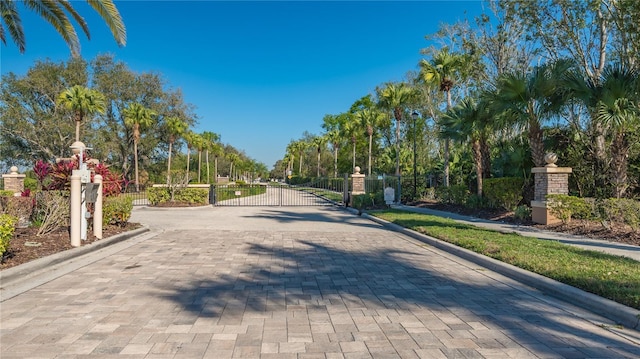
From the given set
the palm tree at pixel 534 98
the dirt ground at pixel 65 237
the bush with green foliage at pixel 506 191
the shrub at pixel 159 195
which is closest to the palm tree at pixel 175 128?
the shrub at pixel 159 195

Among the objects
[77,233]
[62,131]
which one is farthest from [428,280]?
[62,131]

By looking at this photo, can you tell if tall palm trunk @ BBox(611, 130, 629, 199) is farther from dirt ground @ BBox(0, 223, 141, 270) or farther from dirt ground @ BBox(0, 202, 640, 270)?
dirt ground @ BBox(0, 223, 141, 270)

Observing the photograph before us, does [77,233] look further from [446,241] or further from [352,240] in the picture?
[446,241]

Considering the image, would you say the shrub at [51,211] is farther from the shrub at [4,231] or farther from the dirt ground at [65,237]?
the shrub at [4,231]

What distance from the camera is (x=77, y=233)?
832cm

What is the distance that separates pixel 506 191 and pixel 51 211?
1494cm

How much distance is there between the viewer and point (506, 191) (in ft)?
50.7

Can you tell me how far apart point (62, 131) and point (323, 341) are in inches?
1649

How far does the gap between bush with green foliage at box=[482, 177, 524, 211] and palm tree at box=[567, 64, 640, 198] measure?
3.43 metres

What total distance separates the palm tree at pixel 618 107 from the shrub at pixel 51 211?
48.0 feet

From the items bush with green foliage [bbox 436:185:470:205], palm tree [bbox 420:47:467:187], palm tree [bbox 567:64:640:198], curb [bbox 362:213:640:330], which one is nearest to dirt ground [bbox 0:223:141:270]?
curb [bbox 362:213:640:330]

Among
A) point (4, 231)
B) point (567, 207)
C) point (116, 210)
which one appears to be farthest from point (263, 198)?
point (4, 231)

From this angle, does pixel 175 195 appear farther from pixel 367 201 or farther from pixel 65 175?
pixel 65 175

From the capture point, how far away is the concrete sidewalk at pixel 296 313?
12.1 ft
